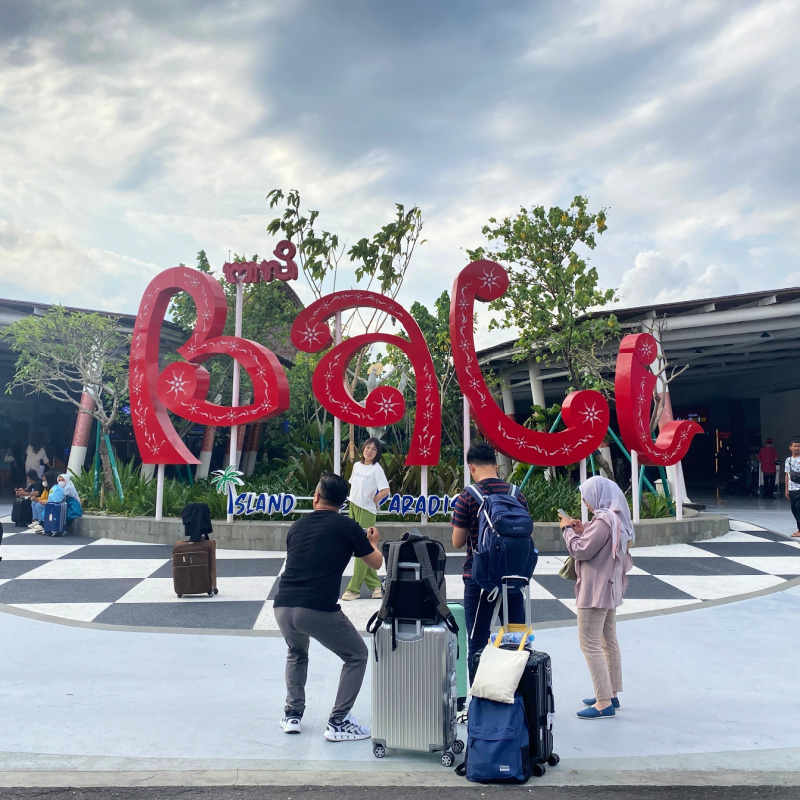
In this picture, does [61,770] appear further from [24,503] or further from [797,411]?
[797,411]

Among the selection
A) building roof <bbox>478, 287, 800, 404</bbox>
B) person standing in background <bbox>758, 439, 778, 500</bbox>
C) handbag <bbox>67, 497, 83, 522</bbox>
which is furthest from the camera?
person standing in background <bbox>758, 439, 778, 500</bbox>

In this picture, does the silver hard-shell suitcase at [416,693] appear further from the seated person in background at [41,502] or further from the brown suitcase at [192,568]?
the seated person in background at [41,502]

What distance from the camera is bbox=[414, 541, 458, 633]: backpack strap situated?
12.6 feet

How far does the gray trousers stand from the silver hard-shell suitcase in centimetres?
21

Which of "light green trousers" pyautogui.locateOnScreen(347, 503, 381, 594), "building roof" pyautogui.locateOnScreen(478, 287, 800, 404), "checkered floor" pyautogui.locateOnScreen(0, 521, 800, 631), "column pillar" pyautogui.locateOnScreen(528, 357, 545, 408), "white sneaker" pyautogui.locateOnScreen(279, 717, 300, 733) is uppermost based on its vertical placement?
"building roof" pyautogui.locateOnScreen(478, 287, 800, 404)

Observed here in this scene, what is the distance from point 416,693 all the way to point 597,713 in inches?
52.3

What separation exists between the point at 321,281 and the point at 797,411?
19017 millimetres

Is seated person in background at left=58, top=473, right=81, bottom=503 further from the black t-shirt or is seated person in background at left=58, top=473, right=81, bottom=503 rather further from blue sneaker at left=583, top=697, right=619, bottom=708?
blue sneaker at left=583, top=697, right=619, bottom=708

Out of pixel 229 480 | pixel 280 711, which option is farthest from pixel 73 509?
Result: pixel 280 711

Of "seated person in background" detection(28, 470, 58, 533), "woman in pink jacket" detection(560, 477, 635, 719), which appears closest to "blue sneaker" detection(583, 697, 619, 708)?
"woman in pink jacket" detection(560, 477, 635, 719)

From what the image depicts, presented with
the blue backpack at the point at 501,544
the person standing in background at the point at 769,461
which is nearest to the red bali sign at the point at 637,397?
the blue backpack at the point at 501,544

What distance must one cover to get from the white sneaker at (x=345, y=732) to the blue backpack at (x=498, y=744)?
2.39ft

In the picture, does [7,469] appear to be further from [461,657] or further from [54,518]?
[461,657]

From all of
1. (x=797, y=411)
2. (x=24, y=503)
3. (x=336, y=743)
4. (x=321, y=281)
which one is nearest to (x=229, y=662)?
(x=336, y=743)
